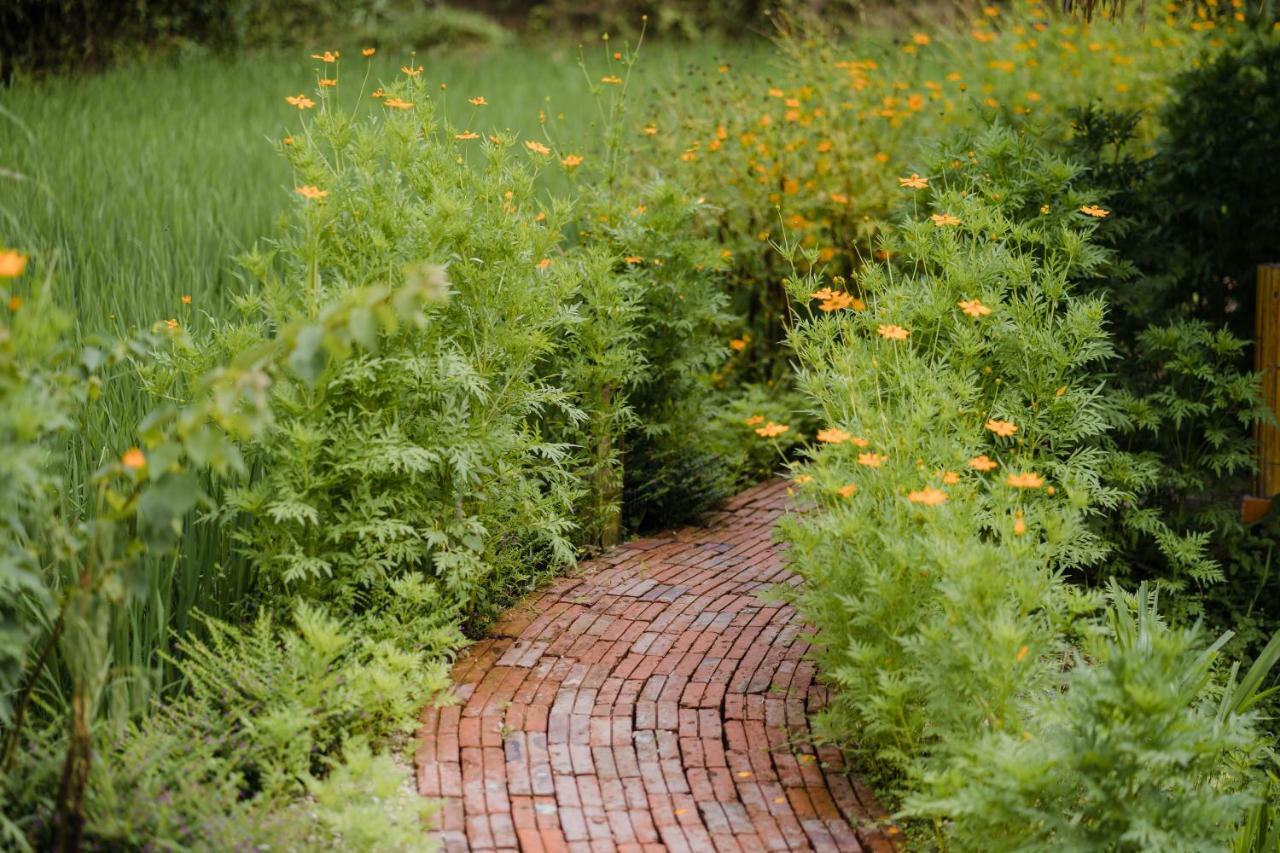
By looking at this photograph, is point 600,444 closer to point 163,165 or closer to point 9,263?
point 9,263

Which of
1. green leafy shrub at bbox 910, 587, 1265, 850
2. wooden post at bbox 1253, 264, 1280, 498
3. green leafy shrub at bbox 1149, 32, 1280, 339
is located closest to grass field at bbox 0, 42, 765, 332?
green leafy shrub at bbox 910, 587, 1265, 850

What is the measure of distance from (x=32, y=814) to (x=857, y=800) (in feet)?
6.34

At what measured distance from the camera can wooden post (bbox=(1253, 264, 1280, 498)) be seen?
4.86 m

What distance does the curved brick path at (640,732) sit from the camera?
3090 mm

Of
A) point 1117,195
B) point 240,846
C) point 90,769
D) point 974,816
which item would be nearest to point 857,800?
point 974,816

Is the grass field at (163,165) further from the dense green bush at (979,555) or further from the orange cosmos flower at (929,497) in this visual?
the orange cosmos flower at (929,497)

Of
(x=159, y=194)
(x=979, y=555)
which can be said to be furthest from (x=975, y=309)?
(x=159, y=194)

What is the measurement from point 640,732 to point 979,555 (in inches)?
43.1

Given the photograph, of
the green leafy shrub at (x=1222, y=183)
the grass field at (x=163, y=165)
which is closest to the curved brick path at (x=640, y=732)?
the grass field at (x=163, y=165)

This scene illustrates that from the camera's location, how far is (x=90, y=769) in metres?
2.74

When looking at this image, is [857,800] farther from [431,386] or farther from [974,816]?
[431,386]

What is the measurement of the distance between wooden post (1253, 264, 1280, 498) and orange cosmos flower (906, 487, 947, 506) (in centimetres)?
237

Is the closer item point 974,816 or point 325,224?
point 974,816

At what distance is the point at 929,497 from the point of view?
3.01 metres
